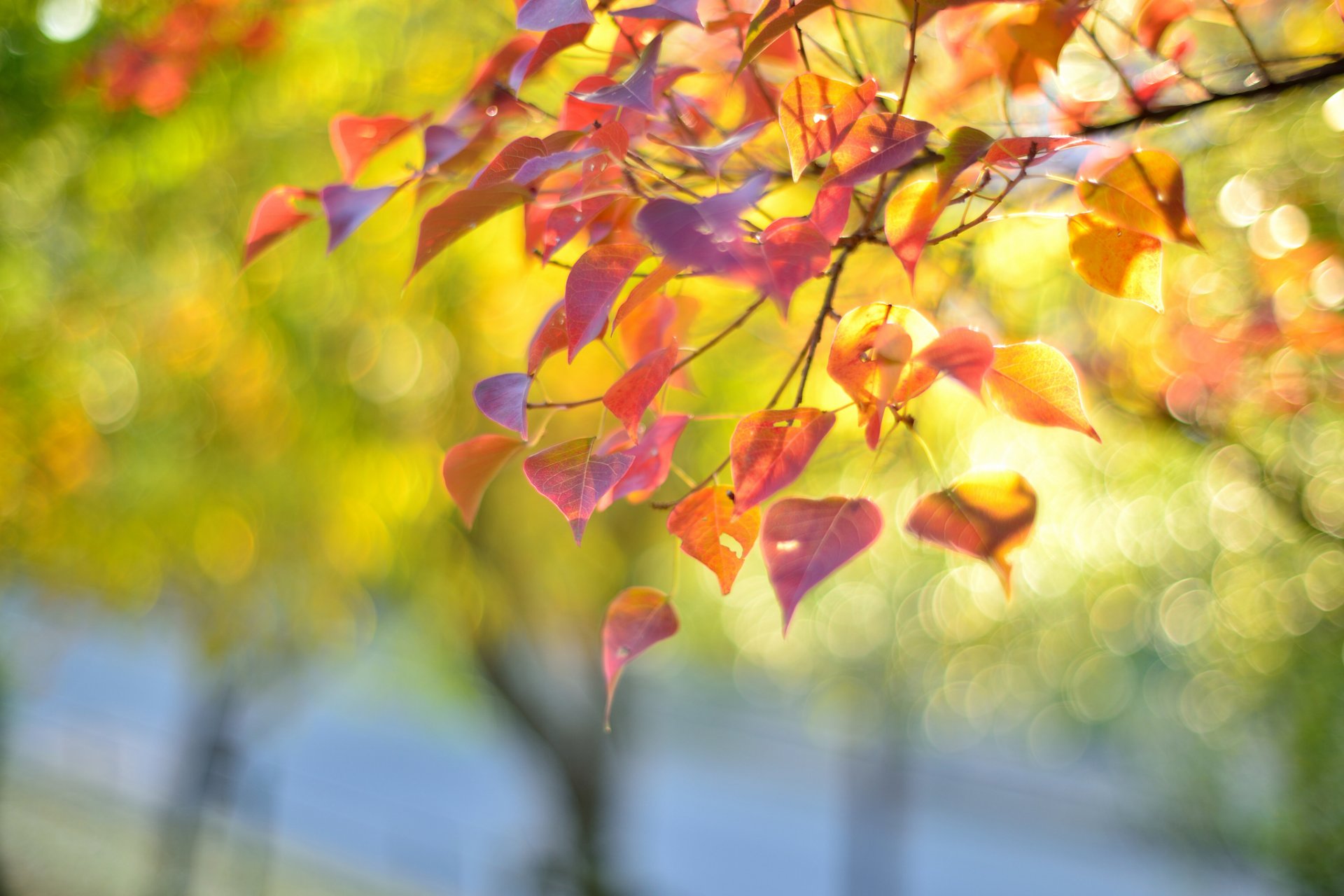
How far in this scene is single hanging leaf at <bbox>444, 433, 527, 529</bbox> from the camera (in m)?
0.74

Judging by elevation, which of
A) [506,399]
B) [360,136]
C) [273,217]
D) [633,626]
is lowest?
[633,626]

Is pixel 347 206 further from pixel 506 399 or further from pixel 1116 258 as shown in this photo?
pixel 1116 258

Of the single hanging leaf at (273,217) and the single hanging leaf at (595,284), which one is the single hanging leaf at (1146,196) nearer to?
the single hanging leaf at (595,284)

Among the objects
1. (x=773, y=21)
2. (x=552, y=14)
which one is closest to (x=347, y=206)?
(x=552, y=14)

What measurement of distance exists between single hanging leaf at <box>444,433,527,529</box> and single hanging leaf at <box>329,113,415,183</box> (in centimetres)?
34

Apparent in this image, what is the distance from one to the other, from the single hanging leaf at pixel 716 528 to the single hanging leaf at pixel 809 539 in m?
0.05

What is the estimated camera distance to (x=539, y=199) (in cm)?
78

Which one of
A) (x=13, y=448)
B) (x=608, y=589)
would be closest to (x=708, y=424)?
(x=608, y=589)

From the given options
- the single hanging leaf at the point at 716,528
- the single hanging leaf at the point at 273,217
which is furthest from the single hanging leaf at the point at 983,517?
the single hanging leaf at the point at 273,217

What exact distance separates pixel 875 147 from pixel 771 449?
0.64 feet

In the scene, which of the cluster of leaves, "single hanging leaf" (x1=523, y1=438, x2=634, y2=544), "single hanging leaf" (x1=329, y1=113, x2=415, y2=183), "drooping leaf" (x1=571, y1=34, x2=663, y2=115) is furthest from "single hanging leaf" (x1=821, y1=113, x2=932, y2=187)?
"single hanging leaf" (x1=329, y1=113, x2=415, y2=183)

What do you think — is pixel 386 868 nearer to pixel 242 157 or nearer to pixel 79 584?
pixel 79 584

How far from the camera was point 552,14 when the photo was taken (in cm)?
63

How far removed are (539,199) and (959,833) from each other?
44.4 ft
